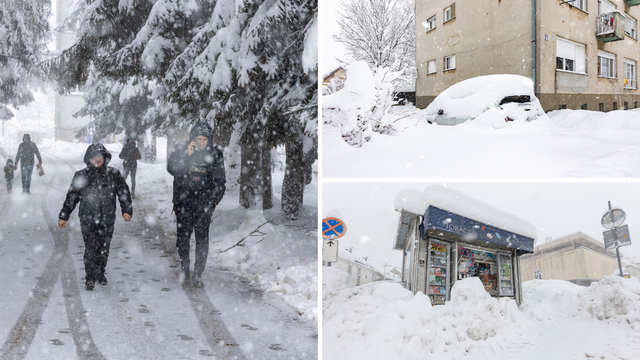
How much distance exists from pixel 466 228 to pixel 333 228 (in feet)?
6.47

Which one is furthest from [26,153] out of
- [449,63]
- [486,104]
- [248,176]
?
[486,104]

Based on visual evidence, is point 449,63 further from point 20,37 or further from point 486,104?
point 20,37

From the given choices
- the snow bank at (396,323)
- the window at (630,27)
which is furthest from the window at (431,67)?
the window at (630,27)

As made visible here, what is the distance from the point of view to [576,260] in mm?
7480

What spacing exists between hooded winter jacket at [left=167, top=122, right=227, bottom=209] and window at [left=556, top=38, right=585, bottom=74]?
214 inches

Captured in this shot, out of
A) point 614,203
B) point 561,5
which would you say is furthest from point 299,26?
point 614,203

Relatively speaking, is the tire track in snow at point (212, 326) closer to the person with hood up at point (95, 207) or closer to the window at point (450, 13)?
the person with hood up at point (95, 207)

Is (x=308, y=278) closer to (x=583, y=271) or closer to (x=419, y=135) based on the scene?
(x=419, y=135)

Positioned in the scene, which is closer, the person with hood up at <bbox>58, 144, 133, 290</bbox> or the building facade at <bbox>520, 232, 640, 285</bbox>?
the person with hood up at <bbox>58, 144, 133, 290</bbox>

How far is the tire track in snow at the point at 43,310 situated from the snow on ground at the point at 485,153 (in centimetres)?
248

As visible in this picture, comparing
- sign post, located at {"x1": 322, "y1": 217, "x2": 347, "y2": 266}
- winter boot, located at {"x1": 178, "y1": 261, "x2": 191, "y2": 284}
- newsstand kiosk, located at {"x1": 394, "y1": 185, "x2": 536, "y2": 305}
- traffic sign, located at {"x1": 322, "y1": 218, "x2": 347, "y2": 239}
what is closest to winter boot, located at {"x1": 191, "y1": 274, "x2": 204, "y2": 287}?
winter boot, located at {"x1": 178, "y1": 261, "x2": 191, "y2": 284}

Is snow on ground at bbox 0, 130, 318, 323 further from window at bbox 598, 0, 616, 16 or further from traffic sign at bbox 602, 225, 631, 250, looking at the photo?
window at bbox 598, 0, 616, 16

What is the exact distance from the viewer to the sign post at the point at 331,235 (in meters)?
3.44

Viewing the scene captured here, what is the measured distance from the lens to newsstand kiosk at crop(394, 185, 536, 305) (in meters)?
3.57
